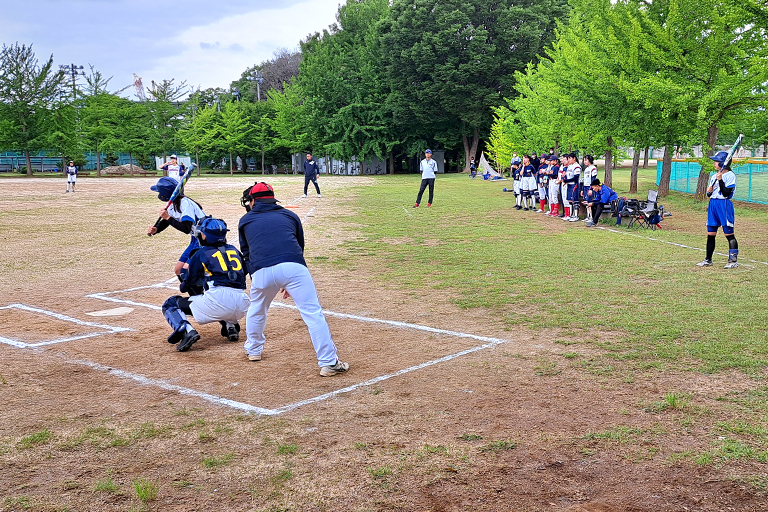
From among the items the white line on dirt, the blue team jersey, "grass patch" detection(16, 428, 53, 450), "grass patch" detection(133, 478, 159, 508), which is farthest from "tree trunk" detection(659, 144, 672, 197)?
"grass patch" detection(133, 478, 159, 508)

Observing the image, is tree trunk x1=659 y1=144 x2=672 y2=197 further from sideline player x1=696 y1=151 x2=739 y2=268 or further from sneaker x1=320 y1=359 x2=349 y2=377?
sneaker x1=320 y1=359 x2=349 y2=377

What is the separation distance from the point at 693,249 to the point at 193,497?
13.2 metres

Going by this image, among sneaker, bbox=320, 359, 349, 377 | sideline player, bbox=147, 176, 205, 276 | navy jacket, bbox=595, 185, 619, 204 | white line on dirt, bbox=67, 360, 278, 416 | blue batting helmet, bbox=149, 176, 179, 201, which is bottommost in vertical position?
white line on dirt, bbox=67, 360, 278, 416

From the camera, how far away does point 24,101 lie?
212 feet

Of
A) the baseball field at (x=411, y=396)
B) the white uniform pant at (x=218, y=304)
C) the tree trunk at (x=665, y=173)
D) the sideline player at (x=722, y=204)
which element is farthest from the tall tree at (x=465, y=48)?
the white uniform pant at (x=218, y=304)

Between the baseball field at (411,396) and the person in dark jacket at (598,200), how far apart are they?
7082mm

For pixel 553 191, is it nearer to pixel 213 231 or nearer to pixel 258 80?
pixel 213 231

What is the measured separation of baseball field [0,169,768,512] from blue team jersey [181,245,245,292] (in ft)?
2.65

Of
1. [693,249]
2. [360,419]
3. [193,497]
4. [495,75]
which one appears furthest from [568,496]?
[495,75]

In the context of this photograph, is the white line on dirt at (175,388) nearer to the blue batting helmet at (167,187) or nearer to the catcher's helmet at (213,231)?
the catcher's helmet at (213,231)

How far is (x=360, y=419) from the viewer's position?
5453 mm

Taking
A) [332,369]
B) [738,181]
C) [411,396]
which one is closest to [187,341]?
[332,369]

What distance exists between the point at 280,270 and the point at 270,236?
396 millimetres

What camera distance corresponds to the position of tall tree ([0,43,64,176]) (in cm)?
6388
